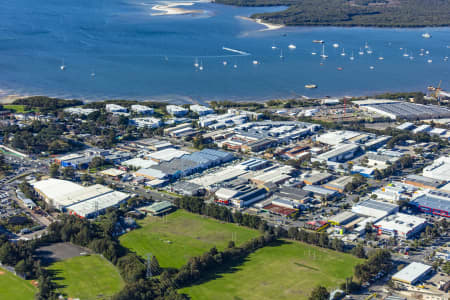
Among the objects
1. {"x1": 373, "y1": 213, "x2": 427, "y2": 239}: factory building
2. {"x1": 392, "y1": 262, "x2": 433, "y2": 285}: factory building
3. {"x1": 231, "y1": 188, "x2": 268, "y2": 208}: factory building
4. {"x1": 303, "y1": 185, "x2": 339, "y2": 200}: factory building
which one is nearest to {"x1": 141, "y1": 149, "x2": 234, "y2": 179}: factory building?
{"x1": 231, "y1": 188, "x2": 268, "y2": 208}: factory building

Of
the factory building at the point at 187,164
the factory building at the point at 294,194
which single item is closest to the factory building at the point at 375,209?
the factory building at the point at 294,194

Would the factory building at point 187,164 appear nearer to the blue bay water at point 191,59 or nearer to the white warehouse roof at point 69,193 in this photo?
the white warehouse roof at point 69,193

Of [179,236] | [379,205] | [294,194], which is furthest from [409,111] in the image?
[179,236]

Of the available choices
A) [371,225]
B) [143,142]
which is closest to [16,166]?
[143,142]

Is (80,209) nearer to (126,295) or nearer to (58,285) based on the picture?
(58,285)

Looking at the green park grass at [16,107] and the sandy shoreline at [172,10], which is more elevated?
the sandy shoreline at [172,10]

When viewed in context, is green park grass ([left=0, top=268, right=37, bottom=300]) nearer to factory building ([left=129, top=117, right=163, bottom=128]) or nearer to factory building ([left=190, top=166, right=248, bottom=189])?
factory building ([left=190, top=166, right=248, bottom=189])
